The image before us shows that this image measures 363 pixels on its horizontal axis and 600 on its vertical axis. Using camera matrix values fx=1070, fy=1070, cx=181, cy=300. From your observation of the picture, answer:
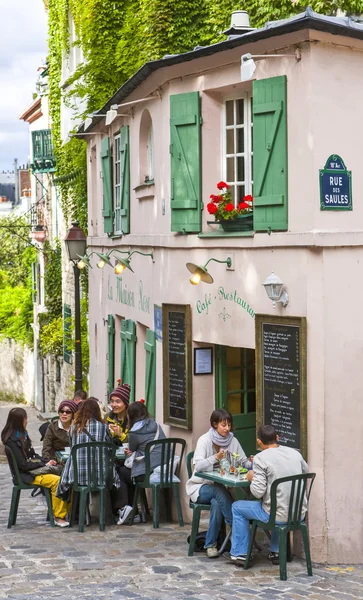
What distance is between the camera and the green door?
39.5 ft

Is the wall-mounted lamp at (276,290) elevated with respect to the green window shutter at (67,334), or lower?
elevated

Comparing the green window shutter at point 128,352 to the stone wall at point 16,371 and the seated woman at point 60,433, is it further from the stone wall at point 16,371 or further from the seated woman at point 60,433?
the stone wall at point 16,371

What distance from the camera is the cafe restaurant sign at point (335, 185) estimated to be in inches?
396

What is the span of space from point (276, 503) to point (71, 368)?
17930 mm

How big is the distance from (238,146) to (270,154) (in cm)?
121

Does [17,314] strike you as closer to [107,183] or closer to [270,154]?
[107,183]

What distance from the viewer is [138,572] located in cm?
964

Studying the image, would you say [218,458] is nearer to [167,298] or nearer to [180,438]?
[180,438]

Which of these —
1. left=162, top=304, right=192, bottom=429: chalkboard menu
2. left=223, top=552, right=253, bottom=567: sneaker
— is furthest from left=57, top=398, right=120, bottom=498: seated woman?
left=223, top=552, right=253, bottom=567: sneaker

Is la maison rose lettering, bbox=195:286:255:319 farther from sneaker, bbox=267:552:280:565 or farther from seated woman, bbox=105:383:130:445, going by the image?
sneaker, bbox=267:552:280:565

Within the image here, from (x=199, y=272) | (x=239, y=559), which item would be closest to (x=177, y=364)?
(x=199, y=272)

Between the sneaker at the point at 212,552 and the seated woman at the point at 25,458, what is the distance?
246cm

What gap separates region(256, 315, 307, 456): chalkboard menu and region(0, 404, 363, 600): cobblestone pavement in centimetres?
123

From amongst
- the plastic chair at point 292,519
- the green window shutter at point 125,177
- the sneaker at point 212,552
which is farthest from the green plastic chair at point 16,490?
the green window shutter at point 125,177
